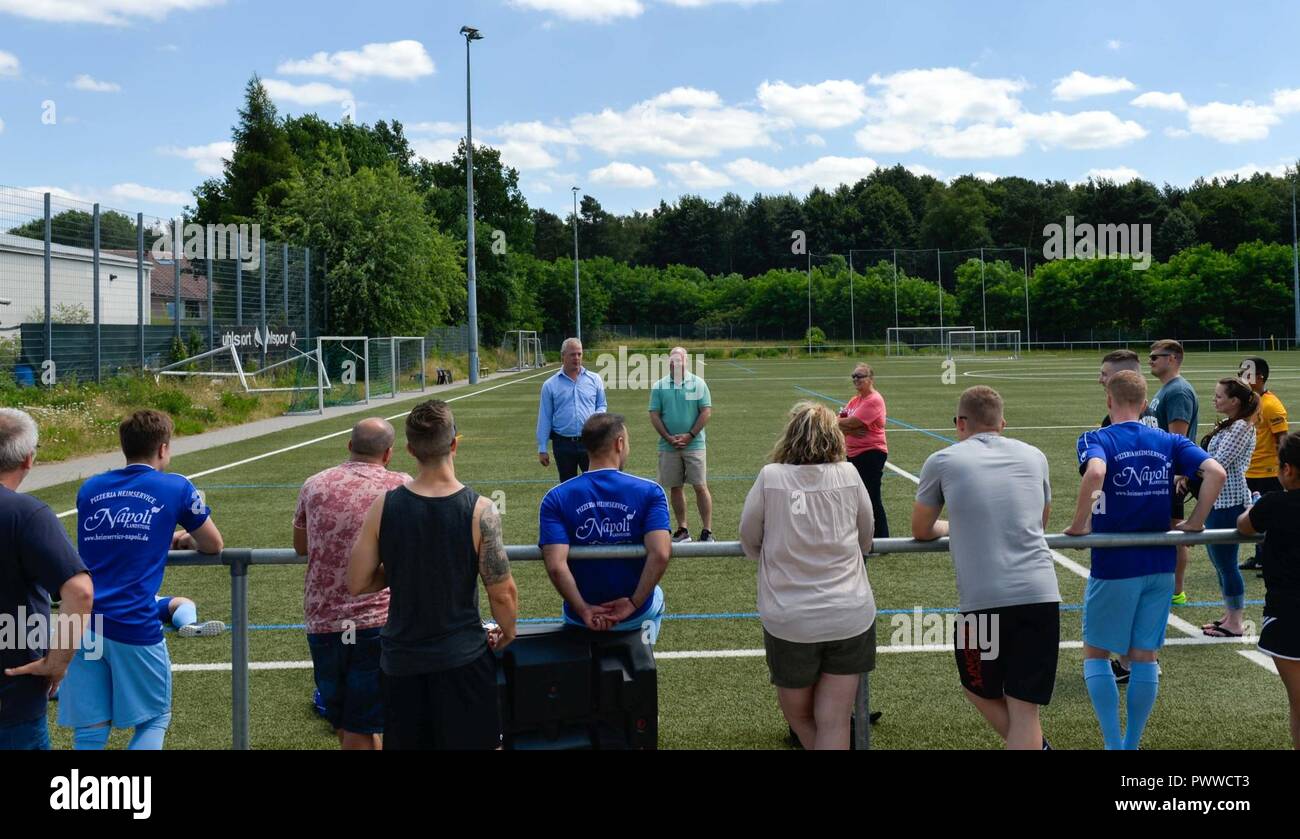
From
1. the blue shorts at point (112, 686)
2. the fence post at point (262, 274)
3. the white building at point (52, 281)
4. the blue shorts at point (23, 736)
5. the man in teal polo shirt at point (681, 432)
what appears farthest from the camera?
the fence post at point (262, 274)

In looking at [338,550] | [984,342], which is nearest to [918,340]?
[984,342]

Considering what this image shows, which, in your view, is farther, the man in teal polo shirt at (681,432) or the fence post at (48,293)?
the fence post at (48,293)

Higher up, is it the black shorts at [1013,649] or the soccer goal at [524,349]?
the soccer goal at [524,349]

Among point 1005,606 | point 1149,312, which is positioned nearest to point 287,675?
point 1005,606

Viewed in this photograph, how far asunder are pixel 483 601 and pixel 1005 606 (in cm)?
560

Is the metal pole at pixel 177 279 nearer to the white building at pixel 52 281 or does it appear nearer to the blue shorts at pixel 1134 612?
the white building at pixel 52 281

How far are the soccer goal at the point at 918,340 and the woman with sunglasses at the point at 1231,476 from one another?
72.3 meters

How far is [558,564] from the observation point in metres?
4.30

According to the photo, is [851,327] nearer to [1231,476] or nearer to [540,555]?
[1231,476]

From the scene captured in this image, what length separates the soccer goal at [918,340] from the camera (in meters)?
79.1

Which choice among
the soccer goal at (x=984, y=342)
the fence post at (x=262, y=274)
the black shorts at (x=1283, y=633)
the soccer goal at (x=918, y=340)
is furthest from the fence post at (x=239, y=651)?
the soccer goal at (x=918, y=340)

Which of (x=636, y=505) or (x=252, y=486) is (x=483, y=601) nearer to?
(x=636, y=505)

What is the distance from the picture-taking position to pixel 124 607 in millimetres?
4129

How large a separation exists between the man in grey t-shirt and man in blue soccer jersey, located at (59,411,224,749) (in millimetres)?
3043
